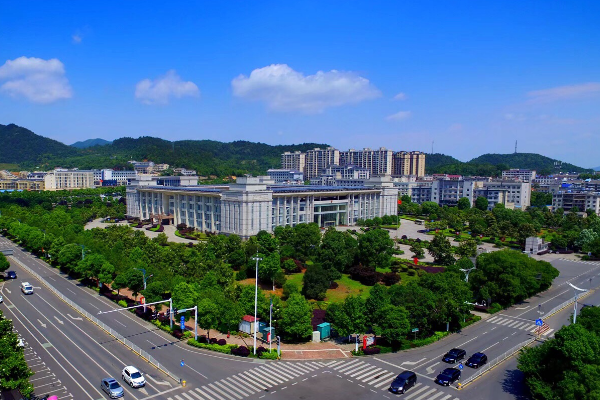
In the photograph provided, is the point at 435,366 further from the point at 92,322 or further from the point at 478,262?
the point at 92,322

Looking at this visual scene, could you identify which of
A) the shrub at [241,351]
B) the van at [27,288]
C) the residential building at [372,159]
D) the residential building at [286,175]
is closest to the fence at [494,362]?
the shrub at [241,351]

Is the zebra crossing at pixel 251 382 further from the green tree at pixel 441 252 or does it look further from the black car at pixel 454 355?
the green tree at pixel 441 252

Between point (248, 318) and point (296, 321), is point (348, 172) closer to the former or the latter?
point (248, 318)

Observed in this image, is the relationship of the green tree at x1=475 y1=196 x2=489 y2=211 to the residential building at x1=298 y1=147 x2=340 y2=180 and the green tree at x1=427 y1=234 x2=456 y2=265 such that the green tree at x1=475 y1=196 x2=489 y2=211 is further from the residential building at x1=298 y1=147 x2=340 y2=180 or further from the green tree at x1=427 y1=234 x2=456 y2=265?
the residential building at x1=298 y1=147 x2=340 y2=180

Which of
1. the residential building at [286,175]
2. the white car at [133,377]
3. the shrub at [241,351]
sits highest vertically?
the residential building at [286,175]

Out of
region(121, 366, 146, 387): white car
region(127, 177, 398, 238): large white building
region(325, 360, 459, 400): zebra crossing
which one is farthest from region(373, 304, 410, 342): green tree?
region(127, 177, 398, 238): large white building
